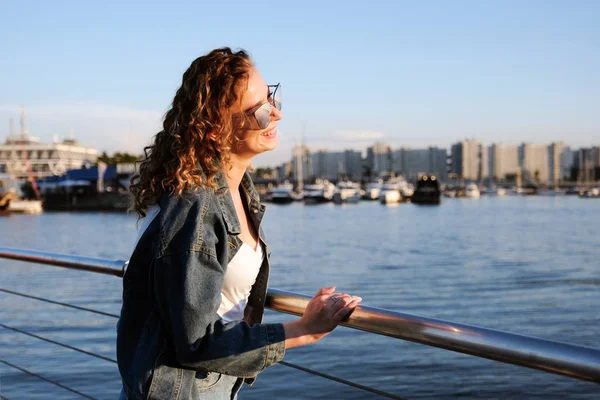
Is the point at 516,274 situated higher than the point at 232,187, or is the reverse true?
the point at 232,187

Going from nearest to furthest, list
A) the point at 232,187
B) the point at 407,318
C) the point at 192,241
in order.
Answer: the point at 192,241 → the point at 407,318 → the point at 232,187

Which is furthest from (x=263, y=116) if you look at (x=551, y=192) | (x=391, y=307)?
(x=551, y=192)

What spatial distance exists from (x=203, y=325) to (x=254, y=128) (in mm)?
522

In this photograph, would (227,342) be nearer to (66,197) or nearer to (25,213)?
(25,213)

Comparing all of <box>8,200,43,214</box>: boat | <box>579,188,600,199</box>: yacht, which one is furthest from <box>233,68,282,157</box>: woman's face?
<box>579,188,600,199</box>: yacht

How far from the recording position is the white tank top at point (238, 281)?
1.65 m

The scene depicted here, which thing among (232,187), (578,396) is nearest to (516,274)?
(578,396)

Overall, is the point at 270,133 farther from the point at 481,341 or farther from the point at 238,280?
the point at 481,341

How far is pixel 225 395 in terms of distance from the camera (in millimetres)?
1693

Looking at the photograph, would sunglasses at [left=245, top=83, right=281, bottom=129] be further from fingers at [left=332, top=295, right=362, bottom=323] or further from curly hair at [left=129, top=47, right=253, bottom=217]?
fingers at [left=332, top=295, right=362, bottom=323]

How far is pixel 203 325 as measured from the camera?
1.46 meters

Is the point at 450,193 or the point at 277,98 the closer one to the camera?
the point at 277,98

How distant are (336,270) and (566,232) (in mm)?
27318

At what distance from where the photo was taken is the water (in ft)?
32.0
